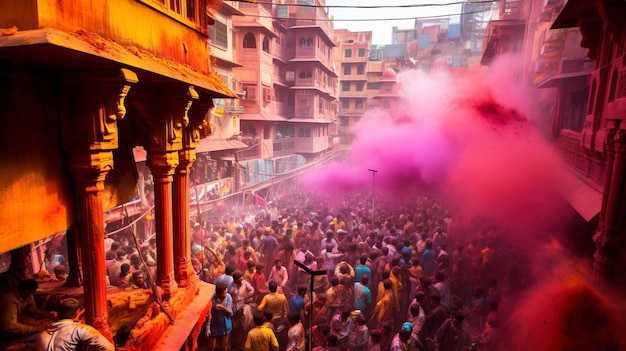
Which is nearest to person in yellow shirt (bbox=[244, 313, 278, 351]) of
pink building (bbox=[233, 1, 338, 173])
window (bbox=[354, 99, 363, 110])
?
pink building (bbox=[233, 1, 338, 173])

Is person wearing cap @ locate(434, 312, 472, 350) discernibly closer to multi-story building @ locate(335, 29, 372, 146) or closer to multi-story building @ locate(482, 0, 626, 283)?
multi-story building @ locate(482, 0, 626, 283)

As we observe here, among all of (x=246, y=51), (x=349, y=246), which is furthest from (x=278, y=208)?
(x=246, y=51)

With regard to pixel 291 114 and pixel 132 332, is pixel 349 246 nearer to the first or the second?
→ pixel 132 332

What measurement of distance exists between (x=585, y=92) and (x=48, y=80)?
633 inches

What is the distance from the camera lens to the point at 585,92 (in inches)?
542

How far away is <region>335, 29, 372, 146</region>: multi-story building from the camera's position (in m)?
52.3

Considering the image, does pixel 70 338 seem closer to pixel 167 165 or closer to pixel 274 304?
pixel 167 165

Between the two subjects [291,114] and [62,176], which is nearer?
[62,176]

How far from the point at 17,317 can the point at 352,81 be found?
51622 mm

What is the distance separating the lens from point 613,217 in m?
6.21

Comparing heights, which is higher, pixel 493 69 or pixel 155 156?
pixel 493 69

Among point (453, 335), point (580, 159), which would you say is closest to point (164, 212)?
point (453, 335)

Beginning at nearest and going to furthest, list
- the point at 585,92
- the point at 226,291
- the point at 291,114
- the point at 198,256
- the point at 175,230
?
the point at 175,230, the point at 226,291, the point at 198,256, the point at 585,92, the point at 291,114

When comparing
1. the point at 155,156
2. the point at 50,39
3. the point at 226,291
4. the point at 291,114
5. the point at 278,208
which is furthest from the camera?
the point at 291,114
